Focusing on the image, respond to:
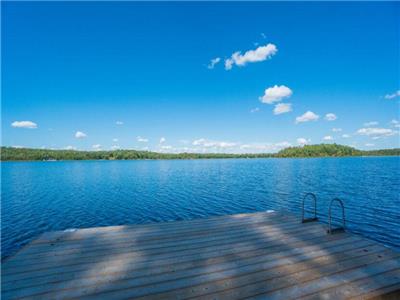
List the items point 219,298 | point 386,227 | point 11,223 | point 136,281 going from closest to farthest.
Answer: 1. point 219,298
2. point 136,281
3. point 386,227
4. point 11,223

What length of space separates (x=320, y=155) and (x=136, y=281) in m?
138

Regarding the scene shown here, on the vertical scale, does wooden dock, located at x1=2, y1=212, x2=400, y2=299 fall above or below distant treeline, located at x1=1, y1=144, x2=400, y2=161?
below

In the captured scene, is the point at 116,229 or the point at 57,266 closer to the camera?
the point at 57,266

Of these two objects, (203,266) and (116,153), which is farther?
(116,153)

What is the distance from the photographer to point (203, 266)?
11.0 feet

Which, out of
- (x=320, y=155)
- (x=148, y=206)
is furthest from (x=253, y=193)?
(x=320, y=155)

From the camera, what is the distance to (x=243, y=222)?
5.78 m

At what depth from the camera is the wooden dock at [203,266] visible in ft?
9.00

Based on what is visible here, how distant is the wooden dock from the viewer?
274cm

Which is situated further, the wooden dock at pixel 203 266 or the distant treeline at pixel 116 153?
the distant treeline at pixel 116 153

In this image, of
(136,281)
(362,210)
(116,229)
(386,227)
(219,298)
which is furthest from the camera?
(362,210)

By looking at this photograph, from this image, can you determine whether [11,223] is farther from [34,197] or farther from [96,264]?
[96,264]

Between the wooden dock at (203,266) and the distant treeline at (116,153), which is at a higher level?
the distant treeline at (116,153)

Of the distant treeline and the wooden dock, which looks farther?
the distant treeline
